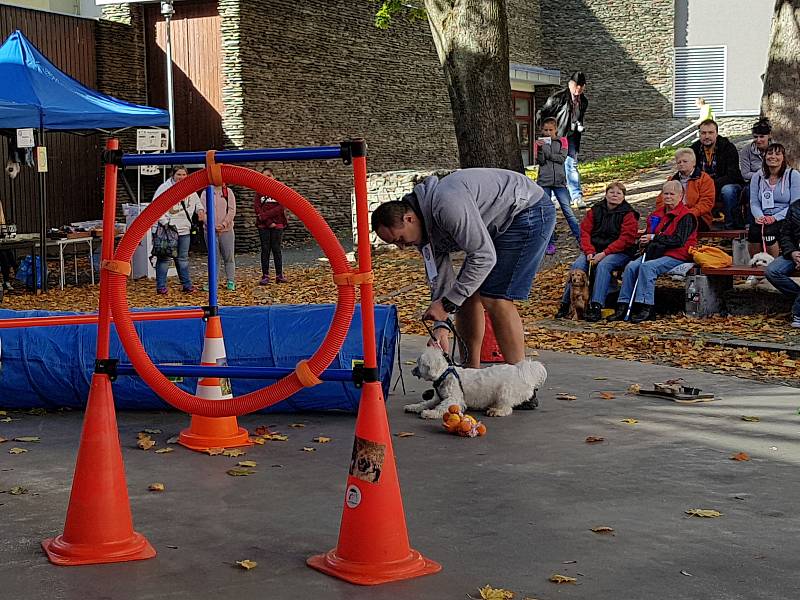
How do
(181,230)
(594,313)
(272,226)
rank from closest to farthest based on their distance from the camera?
(594,313) < (181,230) < (272,226)

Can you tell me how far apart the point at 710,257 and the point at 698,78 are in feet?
82.9

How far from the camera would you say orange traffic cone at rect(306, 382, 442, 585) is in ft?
14.3

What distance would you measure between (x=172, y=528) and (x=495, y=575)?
1.53 meters

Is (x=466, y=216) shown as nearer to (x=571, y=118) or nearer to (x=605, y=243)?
(x=605, y=243)

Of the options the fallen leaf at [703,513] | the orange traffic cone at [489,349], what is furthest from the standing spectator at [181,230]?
the fallen leaf at [703,513]

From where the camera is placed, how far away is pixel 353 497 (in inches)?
176

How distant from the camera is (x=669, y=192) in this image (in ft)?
38.4

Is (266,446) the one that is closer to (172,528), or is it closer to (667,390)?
(172,528)

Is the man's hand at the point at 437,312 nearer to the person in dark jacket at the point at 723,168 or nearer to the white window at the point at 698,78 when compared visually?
the person in dark jacket at the point at 723,168

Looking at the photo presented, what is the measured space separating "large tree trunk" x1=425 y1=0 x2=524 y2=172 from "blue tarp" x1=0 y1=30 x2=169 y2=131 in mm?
4874

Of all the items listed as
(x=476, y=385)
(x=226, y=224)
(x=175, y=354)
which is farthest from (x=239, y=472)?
(x=226, y=224)

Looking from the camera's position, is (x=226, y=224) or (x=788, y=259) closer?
(x=788, y=259)

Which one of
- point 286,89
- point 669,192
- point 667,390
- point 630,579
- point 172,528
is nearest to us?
point 630,579

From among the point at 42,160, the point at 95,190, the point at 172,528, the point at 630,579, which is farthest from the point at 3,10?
the point at 630,579
